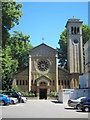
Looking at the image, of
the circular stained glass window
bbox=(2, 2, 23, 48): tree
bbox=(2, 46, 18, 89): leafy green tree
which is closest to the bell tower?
the circular stained glass window

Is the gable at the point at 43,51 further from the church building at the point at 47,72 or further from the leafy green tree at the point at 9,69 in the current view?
the leafy green tree at the point at 9,69

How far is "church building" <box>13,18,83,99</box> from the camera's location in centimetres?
4659

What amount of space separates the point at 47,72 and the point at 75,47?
9742 mm

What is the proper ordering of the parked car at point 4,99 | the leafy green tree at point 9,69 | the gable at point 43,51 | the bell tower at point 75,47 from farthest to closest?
the gable at point 43,51 → the bell tower at point 75,47 → the leafy green tree at point 9,69 → the parked car at point 4,99

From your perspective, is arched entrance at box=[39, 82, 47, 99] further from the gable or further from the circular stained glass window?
the gable

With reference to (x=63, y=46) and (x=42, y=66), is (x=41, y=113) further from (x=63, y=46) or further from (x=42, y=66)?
(x=63, y=46)

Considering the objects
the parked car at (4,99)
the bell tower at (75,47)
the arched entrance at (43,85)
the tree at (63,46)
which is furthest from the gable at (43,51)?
the parked car at (4,99)

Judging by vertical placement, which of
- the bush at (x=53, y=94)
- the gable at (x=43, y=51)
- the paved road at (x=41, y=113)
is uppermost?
the gable at (x=43, y=51)

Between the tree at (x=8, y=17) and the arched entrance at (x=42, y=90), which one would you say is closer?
the tree at (x=8, y=17)

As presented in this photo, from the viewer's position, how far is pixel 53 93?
45.3 meters

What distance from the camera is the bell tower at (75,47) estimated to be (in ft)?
158

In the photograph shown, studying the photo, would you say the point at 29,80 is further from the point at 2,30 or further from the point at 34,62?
the point at 2,30

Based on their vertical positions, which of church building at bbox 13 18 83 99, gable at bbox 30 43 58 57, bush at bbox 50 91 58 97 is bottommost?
bush at bbox 50 91 58 97

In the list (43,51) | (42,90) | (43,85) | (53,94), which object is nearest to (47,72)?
(43,85)
